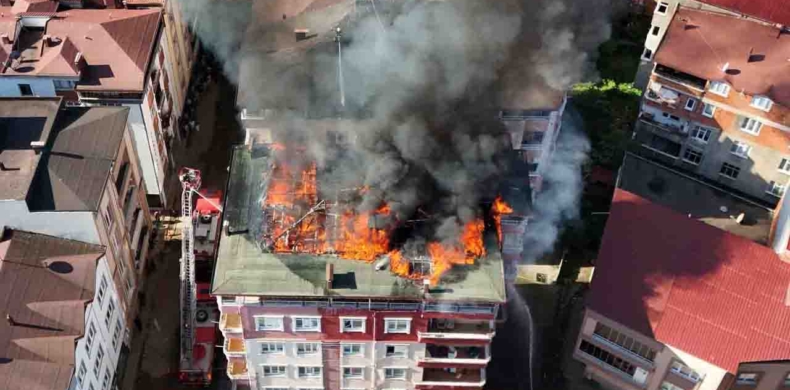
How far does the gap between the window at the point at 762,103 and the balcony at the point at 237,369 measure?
29.3 m

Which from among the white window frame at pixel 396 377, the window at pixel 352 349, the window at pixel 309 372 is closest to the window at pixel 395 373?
the white window frame at pixel 396 377

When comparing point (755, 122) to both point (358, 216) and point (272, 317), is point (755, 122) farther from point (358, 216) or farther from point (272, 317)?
point (272, 317)

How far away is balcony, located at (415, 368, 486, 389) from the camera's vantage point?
31.2 metres

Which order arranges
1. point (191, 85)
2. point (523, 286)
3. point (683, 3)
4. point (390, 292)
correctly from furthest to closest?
point (191, 85), point (683, 3), point (523, 286), point (390, 292)

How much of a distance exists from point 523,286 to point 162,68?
2267cm

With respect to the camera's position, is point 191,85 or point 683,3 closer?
point 683,3

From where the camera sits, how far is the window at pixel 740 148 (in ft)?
140

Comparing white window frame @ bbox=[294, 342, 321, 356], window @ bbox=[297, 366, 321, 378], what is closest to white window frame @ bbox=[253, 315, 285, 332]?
white window frame @ bbox=[294, 342, 321, 356]

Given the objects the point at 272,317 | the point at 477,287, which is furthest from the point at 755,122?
the point at 272,317

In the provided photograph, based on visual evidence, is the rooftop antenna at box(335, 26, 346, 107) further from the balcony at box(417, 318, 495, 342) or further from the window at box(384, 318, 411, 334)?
the balcony at box(417, 318, 495, 342)

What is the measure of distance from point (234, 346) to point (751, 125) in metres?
29.6

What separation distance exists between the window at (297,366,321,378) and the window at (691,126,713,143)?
26.1m

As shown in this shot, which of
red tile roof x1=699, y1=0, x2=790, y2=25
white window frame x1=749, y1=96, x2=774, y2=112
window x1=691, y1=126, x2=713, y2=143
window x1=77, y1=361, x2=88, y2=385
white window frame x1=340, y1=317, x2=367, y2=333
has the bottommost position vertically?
window x1=77, y1=361, x2=88, y2=385

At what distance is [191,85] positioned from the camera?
50.0 metres
